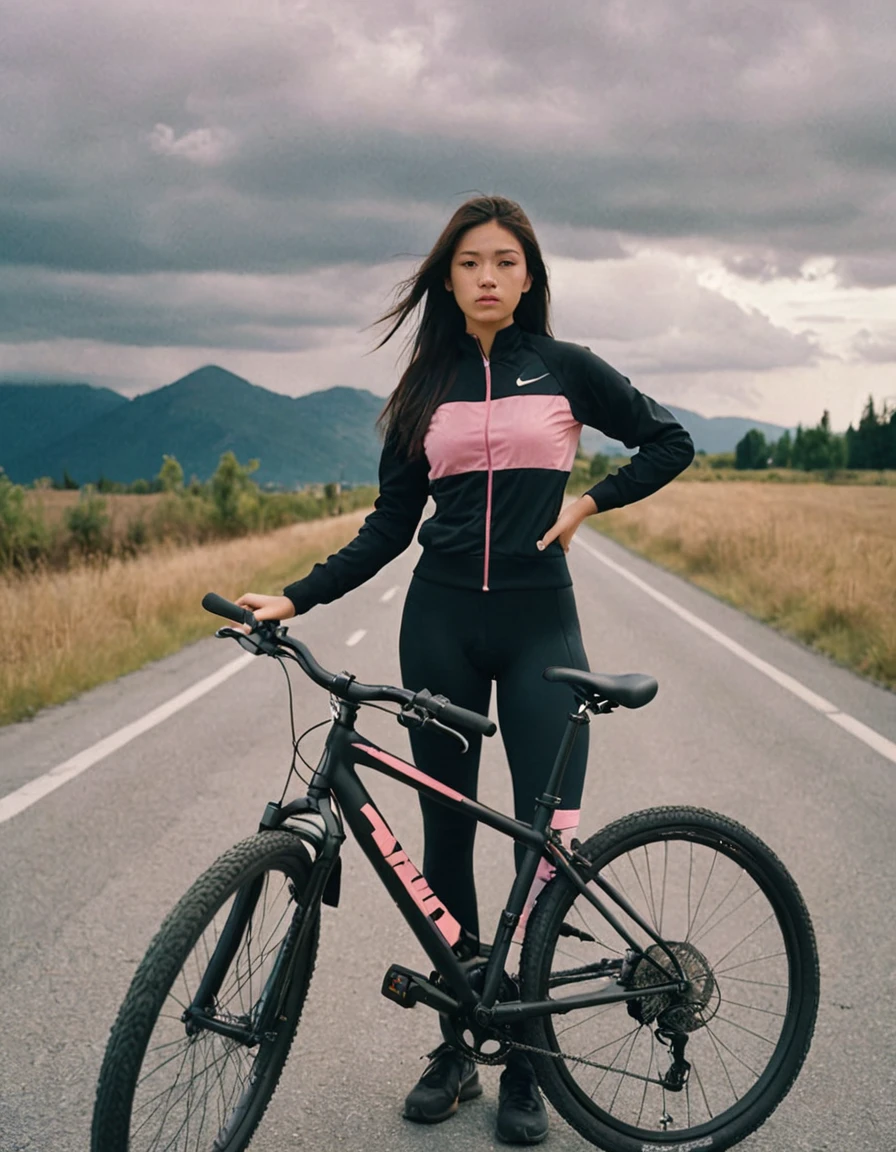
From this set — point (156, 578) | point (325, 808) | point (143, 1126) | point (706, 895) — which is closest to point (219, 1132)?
point (143, 1126)

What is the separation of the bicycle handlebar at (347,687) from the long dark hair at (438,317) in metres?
0.65

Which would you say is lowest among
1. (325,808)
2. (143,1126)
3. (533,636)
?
(143,1126)

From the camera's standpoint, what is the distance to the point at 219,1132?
2.58 meters

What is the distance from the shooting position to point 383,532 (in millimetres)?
3059

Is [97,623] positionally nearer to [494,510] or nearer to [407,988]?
[494,510]

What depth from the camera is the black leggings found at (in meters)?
2.87

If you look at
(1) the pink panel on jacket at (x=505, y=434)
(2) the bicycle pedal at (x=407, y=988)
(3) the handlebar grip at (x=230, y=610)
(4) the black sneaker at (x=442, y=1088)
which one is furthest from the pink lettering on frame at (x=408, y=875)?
(1) the pink panel on jacket at (x=505, y=434)

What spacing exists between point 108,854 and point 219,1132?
252 cm

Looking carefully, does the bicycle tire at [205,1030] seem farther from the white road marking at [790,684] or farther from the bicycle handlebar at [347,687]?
the white road marking at [790,684]

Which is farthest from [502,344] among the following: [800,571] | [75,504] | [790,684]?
[75,504]

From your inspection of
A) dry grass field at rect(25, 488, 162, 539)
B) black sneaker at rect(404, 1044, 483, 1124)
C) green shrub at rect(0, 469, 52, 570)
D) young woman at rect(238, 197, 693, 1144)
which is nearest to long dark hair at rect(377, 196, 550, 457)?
young woman at rect(238, 197, 693, 1144)

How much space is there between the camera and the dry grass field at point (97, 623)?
927 cm

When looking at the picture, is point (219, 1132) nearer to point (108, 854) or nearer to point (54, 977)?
point (54, 977)

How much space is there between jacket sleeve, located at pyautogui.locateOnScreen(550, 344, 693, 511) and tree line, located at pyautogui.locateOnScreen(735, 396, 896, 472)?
13376cm
